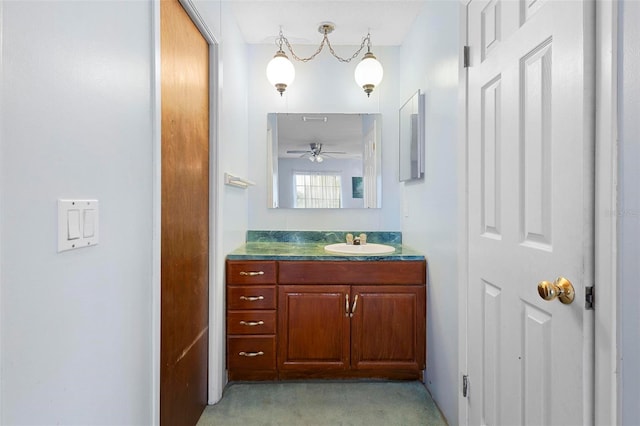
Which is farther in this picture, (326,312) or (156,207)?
(326,312)

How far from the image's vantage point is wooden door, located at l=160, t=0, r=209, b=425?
1401 millimetres

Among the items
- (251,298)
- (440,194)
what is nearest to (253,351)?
(251,298)

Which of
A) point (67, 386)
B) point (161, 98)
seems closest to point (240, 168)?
point (161, 98)

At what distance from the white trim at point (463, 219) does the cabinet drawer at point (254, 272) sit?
3.50 feet

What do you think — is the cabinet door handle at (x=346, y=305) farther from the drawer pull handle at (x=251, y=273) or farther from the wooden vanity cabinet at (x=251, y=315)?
the drawer pull handle at (x=251, y=273)

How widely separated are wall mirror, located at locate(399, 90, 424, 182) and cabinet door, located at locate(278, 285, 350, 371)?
0.87m

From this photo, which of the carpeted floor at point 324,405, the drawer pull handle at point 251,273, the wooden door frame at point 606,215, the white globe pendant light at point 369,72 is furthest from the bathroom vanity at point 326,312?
the wooden door frame at point 606,215

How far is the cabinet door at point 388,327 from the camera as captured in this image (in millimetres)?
2186

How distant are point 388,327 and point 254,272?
87 cm

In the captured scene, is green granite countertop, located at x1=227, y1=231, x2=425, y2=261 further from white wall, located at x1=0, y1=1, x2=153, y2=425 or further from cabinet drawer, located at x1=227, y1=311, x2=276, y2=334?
white wall, located at x1=0, y1=1, x2=153, y2=425

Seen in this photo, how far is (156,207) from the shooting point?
1239mm

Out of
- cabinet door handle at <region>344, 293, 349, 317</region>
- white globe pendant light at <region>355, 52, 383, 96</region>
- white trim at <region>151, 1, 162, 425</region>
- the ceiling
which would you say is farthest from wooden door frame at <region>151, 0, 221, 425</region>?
white globe pendant light at <region>355, 52, 383, 96</region>

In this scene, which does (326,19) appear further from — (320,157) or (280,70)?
(320,157)

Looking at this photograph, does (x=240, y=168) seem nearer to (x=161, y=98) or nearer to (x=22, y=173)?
(x=161, y=98)
